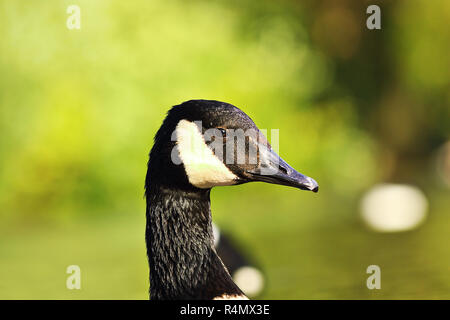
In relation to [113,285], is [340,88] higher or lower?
higher

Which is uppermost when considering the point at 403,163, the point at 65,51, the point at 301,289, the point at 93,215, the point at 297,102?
the point at 65,51

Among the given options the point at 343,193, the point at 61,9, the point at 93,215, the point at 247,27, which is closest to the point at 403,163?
the point at 343,193

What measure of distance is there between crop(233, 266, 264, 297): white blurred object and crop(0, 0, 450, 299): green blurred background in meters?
0.19

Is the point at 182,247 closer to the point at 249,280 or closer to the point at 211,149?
the point at 211,149

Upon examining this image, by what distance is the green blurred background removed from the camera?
293 inches

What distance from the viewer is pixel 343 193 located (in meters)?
10.4

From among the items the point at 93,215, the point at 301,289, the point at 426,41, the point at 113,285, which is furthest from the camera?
the point at 426,41

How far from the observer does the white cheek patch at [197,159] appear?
12.1 ft

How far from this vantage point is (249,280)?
20.6ft

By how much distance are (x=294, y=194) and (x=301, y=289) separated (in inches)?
174

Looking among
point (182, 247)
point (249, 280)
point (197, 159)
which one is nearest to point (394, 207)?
point (249, 280)

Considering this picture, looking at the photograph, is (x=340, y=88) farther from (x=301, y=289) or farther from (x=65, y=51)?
(x=301, y=289)

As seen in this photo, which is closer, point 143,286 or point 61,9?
point 143,286

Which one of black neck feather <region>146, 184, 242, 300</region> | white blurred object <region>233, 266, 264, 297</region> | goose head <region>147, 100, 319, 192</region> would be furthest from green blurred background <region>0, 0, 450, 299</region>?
goose head <region>147, 100, 319, 192</region>
